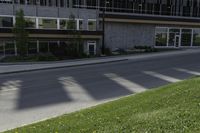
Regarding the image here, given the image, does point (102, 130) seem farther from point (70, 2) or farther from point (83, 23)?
point (70, 2)

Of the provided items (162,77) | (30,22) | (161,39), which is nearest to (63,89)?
(162,77)

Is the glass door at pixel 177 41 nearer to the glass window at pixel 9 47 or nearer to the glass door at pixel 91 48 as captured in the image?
the glass door at pixel 91 48

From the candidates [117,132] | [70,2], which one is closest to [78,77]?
[117,132]

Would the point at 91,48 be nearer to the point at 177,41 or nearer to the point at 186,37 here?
the point at 177,41

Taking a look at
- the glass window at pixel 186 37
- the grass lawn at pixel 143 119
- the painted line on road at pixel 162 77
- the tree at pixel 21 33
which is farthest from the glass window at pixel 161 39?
the grass lawn at pixel 143 119

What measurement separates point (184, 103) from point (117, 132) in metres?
2.97

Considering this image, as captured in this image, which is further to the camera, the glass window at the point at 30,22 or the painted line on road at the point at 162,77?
the glass window at the point at 30,22

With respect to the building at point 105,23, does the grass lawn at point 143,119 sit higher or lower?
lower

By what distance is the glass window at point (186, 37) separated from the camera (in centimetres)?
4529

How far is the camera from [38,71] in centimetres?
2338

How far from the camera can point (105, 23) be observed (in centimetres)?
3712

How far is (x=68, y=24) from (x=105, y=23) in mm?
5955

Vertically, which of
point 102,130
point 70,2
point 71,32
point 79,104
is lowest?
point 79,104

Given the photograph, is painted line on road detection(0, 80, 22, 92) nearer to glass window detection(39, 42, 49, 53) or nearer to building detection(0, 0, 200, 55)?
building detection(0, 0, 200, 55)
